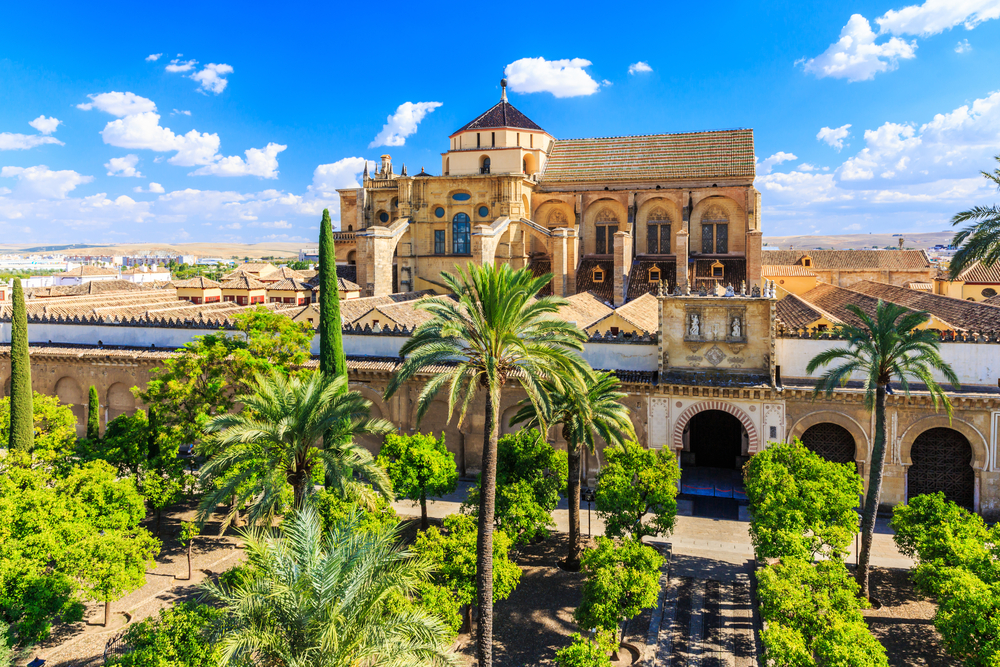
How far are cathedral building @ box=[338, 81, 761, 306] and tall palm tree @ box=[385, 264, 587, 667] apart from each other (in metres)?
21.4

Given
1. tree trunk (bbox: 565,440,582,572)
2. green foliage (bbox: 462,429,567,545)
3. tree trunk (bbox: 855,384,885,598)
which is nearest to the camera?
tree trunk (bbox: 855,384,885,598)

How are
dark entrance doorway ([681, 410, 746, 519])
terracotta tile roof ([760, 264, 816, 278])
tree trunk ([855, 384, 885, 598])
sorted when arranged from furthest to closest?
1. terracotta tile roof ([760, 264, 816, 278])
2. dark entrance doorway ([681, 410, 746, 519])
3. tree trunk ([855, 384, 885, 598])

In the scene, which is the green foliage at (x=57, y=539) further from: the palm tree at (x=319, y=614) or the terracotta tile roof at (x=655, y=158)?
the terracotta tile roof at (x=655, y=158)

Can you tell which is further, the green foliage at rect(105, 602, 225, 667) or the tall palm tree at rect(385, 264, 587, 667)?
the tall palm tree at rect(385, 264, 587, 667)

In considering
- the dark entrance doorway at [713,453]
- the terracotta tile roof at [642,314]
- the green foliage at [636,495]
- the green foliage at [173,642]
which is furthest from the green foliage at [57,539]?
the dark entrance doorway at [713,453]

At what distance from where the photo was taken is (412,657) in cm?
935

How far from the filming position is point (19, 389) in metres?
21.7

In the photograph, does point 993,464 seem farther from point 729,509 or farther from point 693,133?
point 693,133

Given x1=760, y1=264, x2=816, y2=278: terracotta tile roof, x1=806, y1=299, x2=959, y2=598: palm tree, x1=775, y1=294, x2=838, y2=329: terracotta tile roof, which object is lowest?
x1=806, y1=299, x2=959, y2=598: palm tree

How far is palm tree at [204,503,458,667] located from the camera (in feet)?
29.4

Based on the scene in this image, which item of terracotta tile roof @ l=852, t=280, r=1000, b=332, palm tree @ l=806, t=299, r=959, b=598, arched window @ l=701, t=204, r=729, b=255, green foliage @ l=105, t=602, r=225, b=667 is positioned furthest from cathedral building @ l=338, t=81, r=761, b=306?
green foliage @ l=105, t=602, r=225, b=667

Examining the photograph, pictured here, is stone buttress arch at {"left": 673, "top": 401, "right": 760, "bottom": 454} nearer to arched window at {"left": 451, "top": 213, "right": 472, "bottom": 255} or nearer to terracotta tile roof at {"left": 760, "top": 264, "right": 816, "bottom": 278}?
arched window at {"left": 451, "top": 213, "right": 472, "bottom": 255}

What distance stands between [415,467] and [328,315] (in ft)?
17.2

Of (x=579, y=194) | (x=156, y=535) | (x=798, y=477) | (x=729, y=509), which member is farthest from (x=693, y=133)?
(x=156, y=535)
